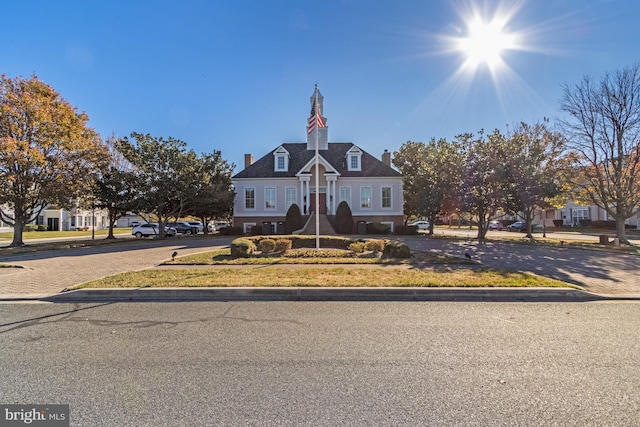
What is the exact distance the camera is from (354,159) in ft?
101

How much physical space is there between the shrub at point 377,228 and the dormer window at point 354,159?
20.2 feet

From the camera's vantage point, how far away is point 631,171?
64.6 feet

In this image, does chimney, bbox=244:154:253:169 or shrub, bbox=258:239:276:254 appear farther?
chimney, bbox=244:154:253:169

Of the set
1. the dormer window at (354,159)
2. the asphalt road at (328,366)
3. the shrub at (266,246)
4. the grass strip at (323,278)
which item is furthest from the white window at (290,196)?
the asphalt road at (328,366)

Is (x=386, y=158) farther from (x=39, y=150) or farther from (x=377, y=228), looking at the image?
(x=39, y=150)

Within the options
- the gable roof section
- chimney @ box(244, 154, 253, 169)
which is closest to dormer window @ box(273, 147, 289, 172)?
the gable roof section

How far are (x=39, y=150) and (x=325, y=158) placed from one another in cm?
2139

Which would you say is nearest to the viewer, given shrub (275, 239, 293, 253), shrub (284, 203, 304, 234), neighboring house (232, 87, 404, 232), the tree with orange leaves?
shrub (275, 239, 293, 253)

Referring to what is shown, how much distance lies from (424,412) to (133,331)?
14.5 feet

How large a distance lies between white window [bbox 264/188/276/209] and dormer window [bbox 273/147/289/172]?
2.20 meters

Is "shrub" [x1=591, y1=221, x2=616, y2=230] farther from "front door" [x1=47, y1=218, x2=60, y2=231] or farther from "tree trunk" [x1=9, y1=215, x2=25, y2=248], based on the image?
"front door" [x1=47, y1=218, x2=60, y2=231]

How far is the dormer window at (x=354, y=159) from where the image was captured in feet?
101

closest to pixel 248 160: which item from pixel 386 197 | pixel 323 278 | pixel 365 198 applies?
pixel 365 198

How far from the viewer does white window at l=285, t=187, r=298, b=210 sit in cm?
3000
